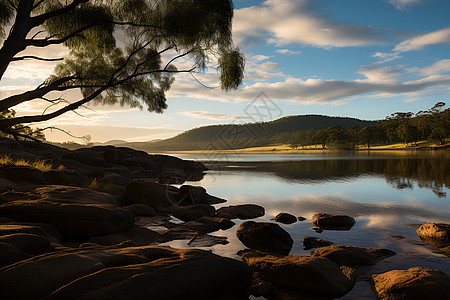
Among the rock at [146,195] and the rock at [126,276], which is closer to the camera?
the rock at [126,276]

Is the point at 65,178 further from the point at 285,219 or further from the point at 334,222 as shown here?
the point at 334,222

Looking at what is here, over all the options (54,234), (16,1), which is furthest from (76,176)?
(16,1)

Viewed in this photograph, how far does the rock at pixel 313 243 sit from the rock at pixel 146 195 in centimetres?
727

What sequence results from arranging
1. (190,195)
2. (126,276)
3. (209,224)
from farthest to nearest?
(190,195) → (209,224) → (126,276)

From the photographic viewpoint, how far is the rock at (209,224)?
1047 cm

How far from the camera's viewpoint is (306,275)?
5.98m

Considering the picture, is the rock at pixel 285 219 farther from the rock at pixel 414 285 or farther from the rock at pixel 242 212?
the rock at pixel 414 285

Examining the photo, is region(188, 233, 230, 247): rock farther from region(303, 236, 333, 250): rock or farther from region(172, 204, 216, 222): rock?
region(172, 204, 216, 222): rock

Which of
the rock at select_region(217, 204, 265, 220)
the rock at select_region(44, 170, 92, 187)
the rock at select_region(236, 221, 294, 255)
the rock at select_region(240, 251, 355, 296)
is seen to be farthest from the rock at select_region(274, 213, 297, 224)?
the rock at select_region(44, 170, 92, 187)

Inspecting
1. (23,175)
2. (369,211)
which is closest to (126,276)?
(23,175)

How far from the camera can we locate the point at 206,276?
16.1ft

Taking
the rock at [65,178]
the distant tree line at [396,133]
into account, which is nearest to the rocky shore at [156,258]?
the rock at [65,178]

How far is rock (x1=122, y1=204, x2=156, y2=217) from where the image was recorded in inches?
475

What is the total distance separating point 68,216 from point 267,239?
5.70 meters
